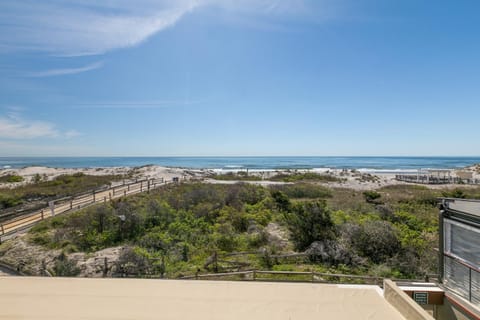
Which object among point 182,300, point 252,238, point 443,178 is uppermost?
point 182,300

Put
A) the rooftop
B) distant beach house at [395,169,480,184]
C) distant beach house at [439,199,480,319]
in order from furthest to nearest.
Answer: distant beach house at [395,169,480,184], distant beach house at [439,199,480,319], the rooftop

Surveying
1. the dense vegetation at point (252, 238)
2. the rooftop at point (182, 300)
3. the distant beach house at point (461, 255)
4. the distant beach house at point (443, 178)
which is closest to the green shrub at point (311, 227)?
the dense vegetation at point (252, 238)


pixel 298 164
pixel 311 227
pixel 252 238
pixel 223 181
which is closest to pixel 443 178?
pixel 223 181

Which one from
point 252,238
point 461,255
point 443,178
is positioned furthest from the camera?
point 443,178

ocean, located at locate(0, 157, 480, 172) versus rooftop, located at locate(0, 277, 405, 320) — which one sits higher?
rooftop, located at locate(0, 277, 405, 320)

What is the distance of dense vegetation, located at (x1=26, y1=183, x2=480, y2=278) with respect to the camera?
734 cm

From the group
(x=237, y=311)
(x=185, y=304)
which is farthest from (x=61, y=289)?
(x=237, y=311)

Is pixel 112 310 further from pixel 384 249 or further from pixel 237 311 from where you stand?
pixel 384 249

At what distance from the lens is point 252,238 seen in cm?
938

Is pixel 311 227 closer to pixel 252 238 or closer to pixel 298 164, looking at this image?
pixel 252 238

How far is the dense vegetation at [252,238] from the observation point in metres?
7.34

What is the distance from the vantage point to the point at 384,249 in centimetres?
791

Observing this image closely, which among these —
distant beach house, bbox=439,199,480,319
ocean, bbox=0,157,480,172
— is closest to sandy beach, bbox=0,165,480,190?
ocean, bbox=0,157,480,172

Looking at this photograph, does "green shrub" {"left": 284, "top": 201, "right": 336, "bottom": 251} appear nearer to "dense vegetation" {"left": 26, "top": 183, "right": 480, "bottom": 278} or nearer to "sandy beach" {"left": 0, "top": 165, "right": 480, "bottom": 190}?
"dense vegetation" {"left": 26, "top": 183, "right": 480, "bottom": 278}
